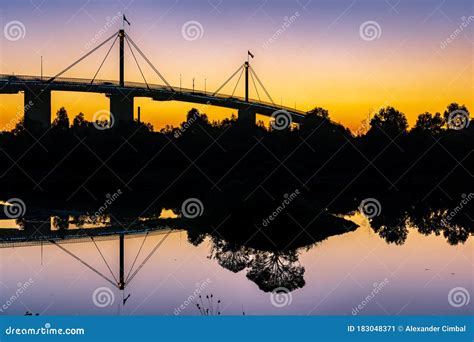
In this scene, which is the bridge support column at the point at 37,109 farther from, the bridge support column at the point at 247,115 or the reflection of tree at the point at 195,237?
the reflection of tree at the point at 195,237

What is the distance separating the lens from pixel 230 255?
18016mm

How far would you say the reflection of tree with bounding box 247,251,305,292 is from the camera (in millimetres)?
15133

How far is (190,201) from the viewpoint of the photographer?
102 ft

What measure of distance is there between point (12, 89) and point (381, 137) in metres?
30.3

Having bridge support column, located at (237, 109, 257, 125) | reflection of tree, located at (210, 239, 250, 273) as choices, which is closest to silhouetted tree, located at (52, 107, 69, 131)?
bridge support column, located at (237, 109, 257, 125)

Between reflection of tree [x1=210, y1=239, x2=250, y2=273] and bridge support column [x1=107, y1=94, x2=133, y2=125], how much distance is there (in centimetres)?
3956

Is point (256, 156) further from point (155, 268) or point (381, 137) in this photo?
point (155, 268)

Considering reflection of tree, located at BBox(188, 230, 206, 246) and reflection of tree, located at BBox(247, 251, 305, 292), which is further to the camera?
reflection of tree, located at BBox(188, 230, 206, 246)

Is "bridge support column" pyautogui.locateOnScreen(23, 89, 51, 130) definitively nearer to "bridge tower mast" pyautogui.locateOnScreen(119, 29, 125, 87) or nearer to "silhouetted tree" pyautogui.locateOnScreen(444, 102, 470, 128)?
"bridge tower mast" pyautogui.locateOnScreen(119, 29, 125, 87)

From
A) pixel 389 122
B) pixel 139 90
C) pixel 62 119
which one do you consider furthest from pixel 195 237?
pixel 62 119

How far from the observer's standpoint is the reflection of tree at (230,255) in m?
16.8

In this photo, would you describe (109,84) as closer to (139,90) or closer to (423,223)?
(139,90)

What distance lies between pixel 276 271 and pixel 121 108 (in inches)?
1825

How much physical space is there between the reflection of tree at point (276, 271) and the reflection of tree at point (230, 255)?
29 cm
